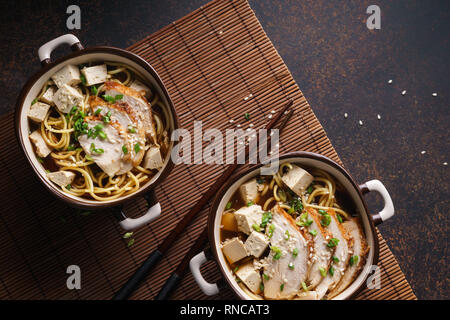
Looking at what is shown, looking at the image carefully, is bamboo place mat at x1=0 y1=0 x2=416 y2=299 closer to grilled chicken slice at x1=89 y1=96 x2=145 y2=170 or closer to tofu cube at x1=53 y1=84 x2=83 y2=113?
grilled chicken slice at x1=89 y1=96 x2=145 y2=170

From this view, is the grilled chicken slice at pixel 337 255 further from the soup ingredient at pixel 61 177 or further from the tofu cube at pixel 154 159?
the soup ingredient at pixel 61 177

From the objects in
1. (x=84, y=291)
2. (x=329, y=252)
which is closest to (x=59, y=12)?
(x=84, y=291)

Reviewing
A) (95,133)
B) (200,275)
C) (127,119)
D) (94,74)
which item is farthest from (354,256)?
(94,74)

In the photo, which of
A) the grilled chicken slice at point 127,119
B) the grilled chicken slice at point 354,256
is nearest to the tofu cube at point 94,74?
the grilled chicken slice at point 127,119

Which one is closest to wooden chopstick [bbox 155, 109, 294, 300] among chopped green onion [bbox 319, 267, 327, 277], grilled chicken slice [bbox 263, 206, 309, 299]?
grilled chicken slice [bbox 263, 206, 309, 299]

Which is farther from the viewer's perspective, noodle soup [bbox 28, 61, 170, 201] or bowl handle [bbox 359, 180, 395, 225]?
noodle soup [bbox 28, 61, 170, 201]

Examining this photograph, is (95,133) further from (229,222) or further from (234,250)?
(234,250)
